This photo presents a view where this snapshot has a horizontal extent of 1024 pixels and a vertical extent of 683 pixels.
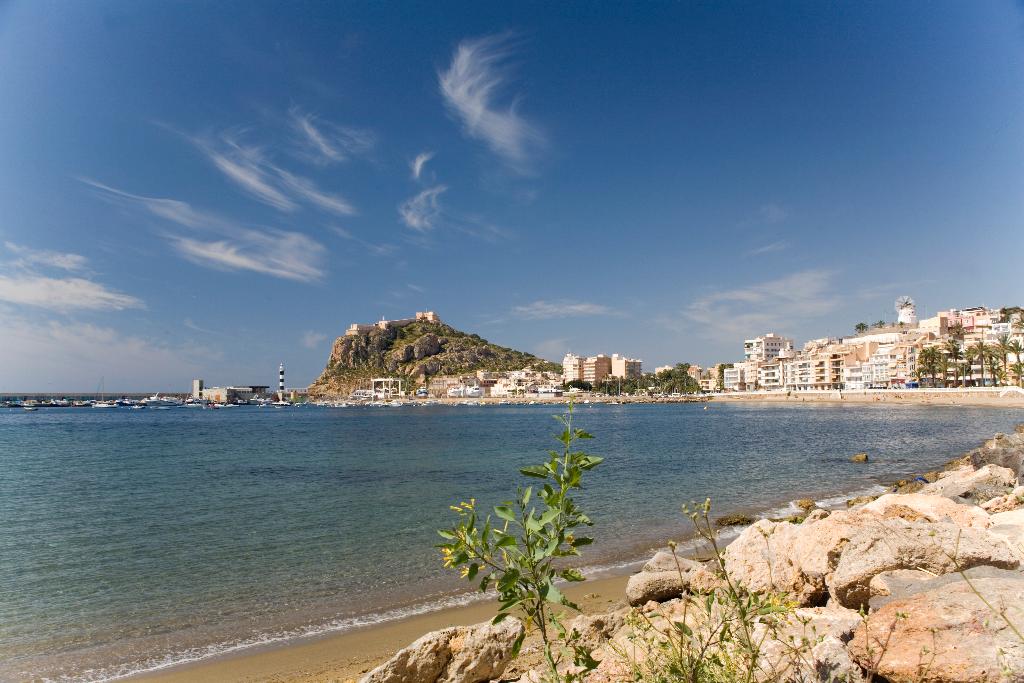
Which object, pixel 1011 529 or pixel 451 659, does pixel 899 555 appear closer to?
pixel 1011 529

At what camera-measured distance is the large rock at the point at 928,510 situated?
932cm

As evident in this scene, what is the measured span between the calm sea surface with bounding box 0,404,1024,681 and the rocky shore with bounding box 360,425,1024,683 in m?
4.51

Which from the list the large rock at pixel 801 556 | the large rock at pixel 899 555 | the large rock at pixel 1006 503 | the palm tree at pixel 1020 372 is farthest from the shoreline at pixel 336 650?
the palm tree at pixel 1020 372

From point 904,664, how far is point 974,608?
2.27ft

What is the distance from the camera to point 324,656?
358 inches

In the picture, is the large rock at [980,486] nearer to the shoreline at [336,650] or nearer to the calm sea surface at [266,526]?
the calm sea surface at [266,526]

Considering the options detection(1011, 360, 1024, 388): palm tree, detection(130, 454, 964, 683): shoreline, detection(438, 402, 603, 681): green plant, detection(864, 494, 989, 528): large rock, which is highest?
detection(1011, 360, 1024, 388): palm tree

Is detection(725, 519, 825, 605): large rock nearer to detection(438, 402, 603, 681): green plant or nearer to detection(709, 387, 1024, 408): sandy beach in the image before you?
detection(438, 402, 603, 681): green plant

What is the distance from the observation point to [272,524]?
18.5 m

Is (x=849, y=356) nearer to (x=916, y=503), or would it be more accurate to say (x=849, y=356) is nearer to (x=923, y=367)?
(x=923, y=367)

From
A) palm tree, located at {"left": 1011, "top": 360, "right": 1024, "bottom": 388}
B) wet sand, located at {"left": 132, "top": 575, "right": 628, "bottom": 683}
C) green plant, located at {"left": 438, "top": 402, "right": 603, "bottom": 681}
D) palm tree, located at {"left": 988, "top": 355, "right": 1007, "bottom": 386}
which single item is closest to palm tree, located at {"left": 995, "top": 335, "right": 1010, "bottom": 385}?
palm tree, located at {"left": 988, "top": 355, "right": 1007, "bottom": 386}

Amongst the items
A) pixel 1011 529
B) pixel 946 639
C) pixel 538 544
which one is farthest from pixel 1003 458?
pixel 538 544

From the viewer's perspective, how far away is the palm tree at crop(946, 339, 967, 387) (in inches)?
4656

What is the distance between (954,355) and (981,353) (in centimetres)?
821
